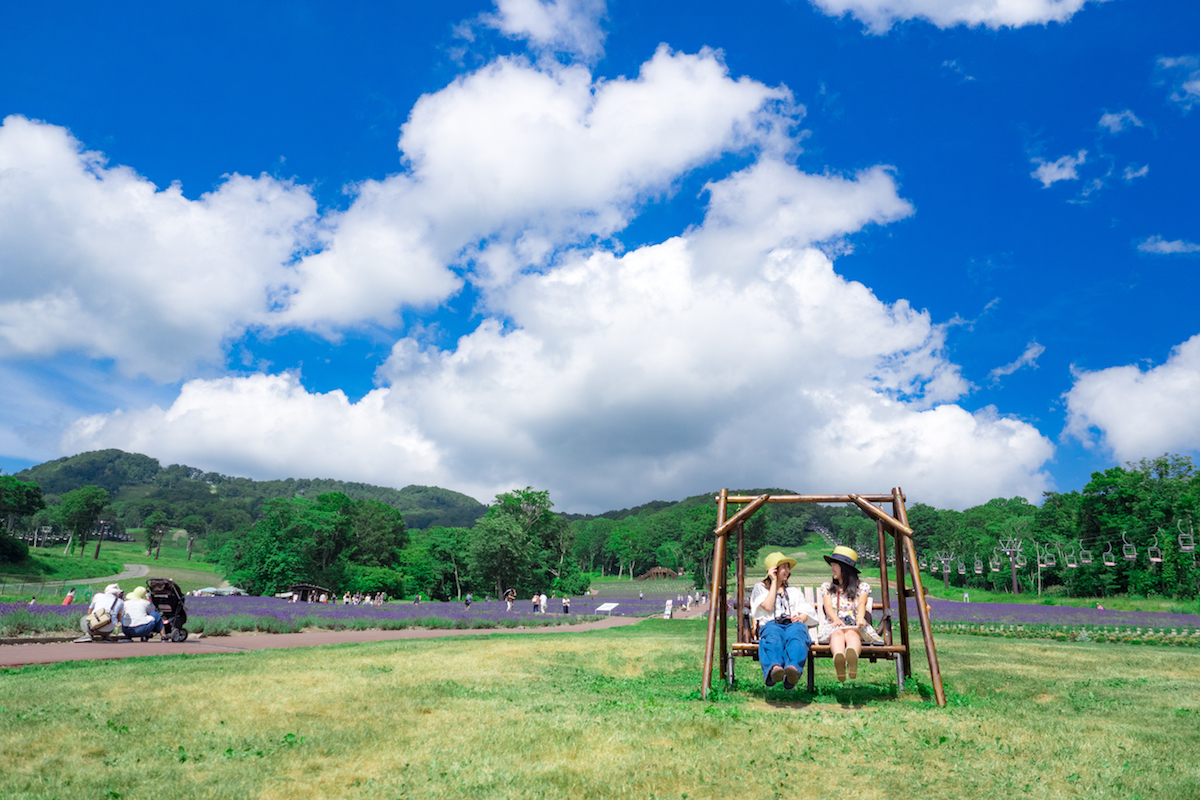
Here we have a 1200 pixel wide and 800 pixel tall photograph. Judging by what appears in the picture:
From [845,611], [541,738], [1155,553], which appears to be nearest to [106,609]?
[541,738]

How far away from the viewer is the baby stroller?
14.4 m

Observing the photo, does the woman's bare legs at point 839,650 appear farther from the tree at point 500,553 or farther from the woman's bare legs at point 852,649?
the tree at point 500,553

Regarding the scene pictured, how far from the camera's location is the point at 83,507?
11162 centimetres

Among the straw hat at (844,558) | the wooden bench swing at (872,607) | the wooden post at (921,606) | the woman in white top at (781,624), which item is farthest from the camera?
the straw hat at (844,558)

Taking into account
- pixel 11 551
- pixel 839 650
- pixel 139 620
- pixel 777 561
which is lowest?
pixel 11 551

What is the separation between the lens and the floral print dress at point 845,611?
26.2ft

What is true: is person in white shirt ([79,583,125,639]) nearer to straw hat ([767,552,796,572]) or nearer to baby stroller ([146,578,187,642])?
baby stroller ([146,578,187,642])

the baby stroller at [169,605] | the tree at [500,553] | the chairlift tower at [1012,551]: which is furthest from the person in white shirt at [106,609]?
the chairlift tower at [1012,551]

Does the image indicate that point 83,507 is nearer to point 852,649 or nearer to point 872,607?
point 872,607

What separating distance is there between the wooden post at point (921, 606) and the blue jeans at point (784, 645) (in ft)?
4.18

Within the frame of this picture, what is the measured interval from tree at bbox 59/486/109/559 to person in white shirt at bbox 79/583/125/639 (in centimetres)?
12068

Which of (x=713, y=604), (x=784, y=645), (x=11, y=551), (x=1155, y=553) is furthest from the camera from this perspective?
(x=11, y=551)

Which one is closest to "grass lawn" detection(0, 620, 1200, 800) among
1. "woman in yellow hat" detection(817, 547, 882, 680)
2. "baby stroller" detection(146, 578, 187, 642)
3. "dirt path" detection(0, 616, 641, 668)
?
"woman in yellow hat" detection(817, 547, 882, 680)

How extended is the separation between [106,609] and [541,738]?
12179 millimetres
